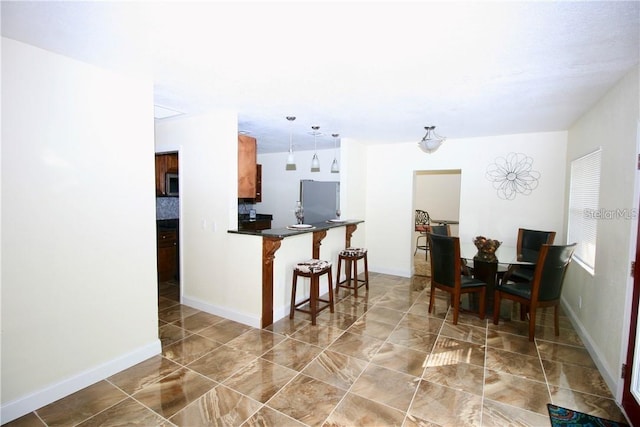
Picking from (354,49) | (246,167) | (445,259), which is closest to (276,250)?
(246,167)

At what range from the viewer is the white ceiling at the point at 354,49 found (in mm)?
1513

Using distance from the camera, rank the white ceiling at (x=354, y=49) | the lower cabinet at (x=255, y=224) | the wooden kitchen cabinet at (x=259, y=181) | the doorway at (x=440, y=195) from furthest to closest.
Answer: the doorway at (x=440, y=195)
the wooden kitchen cabinet at (x=259, y=181)
the lower cabinet at (x=255, y=224)
the white ceiling at (x=354, y=49)

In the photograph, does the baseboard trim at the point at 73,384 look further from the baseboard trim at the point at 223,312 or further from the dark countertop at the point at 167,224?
the dark countertop at the point at 167,224

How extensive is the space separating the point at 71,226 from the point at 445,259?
3414mm

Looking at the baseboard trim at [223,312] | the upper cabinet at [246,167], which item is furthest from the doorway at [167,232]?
the upper cabinet at [246,167]

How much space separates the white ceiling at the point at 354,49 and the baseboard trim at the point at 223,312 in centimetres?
223

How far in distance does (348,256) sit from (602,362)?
266 cm

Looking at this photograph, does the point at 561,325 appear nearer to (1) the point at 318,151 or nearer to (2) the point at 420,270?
(2) the point at 420,270

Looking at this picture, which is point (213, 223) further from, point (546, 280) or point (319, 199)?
point (546, 280)

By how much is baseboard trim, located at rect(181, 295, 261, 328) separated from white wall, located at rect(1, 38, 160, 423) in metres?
0.87

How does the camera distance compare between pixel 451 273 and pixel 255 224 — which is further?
pixel 255 224

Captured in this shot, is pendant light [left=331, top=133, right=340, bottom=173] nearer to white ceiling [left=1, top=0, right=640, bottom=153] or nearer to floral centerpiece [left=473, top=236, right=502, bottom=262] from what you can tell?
white ceiling [left=1, top=0, right=640, bottom=153]

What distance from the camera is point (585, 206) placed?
3.32m

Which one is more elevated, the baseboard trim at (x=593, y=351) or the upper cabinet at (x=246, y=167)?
the upper cabinet at (x=246, y=167)
